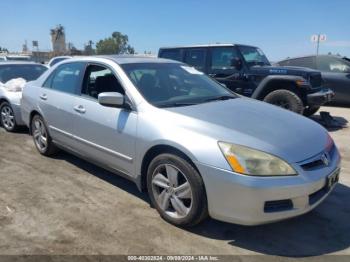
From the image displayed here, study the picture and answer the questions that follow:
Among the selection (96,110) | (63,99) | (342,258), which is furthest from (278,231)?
(63,99)

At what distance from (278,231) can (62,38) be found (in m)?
86.6

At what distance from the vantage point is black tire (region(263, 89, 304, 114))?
810 cm

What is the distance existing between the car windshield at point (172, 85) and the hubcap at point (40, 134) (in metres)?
2.05

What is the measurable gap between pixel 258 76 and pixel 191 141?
231 inches

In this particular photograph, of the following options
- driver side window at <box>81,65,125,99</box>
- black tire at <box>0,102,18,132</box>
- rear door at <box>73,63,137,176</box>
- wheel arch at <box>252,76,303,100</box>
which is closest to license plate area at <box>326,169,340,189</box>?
rear door at <box>73,63,137,176</box>

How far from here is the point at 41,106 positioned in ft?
18.3

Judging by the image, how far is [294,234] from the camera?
11.6 ft

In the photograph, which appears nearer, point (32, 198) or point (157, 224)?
point (157, 224)

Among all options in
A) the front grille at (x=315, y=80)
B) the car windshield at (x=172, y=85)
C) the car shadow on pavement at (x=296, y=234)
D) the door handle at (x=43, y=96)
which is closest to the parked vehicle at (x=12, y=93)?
the door handle at (x=43, y=96)

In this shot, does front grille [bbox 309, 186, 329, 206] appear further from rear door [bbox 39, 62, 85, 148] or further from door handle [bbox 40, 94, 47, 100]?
door handle [bbox 40, 94, 47, 100]

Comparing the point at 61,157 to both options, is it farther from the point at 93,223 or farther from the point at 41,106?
the point at 93,223

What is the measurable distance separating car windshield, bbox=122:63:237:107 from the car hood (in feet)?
0.86

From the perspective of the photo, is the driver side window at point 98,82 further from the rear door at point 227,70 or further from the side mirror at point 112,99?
the rear door at point 227,70

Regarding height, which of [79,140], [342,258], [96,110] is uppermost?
[96,110]
